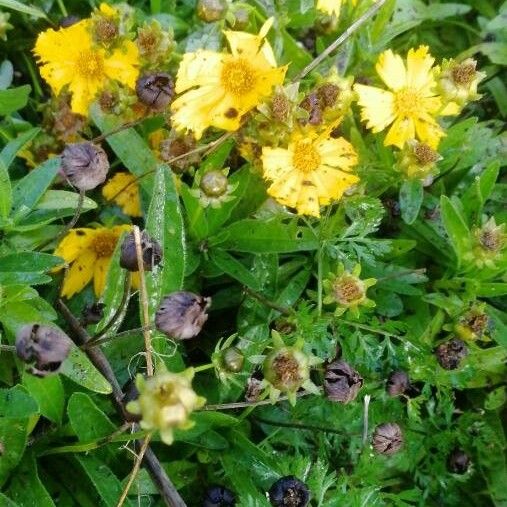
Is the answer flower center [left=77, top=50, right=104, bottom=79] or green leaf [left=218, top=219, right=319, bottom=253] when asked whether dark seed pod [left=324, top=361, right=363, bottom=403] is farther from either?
flower center [left=77, top=50, right=104, bottom=79]

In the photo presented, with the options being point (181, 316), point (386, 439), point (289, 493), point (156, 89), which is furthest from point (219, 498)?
point (156, 89)

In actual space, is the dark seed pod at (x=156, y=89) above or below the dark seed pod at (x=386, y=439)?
above

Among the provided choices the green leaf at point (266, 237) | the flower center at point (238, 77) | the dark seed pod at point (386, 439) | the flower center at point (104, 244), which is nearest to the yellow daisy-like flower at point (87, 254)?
the flower center at point (104, 244)

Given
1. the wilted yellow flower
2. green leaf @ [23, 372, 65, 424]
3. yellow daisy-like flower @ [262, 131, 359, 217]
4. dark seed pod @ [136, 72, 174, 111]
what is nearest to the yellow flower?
dark seed pod @ [136, 72, 174, 111]

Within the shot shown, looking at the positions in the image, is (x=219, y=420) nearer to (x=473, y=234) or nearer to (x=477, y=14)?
(x=473, y=234)

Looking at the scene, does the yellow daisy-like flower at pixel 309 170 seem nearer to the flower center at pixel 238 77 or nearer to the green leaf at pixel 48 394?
the flower center at pixel 238 77
